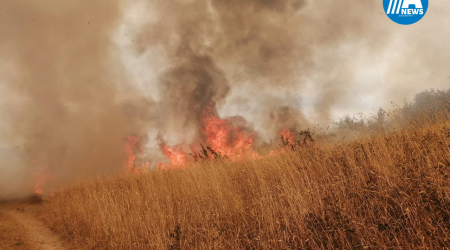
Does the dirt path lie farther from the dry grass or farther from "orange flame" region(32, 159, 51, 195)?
"orange flame" region(32, 159, 51, 195)

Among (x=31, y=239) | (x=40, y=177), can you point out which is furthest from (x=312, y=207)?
(x=40, y=177)

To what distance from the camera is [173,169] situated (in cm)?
1345

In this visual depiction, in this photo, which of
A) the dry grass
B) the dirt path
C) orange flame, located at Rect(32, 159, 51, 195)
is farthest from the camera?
orange flame, located at Rect(32, 159, 51, 195)

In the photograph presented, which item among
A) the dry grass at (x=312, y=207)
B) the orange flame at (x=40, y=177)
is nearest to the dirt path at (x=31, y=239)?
the dry grass at (x=312, y=207)

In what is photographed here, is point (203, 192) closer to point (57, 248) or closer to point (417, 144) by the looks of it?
point (57, 248)

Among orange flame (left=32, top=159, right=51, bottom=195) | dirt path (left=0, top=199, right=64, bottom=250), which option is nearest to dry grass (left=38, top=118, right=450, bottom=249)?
dirt path (left=0, top=199, right=64, bottom=250)

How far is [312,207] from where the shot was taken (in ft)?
14.8

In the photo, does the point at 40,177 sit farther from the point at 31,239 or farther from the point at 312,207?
the point at 312,207

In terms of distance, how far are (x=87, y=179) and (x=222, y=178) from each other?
13759 mm

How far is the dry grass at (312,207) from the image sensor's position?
337 centimetres

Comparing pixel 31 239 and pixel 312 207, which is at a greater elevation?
pixel 31 239

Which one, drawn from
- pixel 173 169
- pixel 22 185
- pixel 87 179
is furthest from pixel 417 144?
pixel 22 185

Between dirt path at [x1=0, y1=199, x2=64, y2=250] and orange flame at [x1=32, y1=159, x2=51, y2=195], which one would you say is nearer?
dirt path at [x1=0, y1=199, x2=64, y2=250]

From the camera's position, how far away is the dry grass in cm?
337
